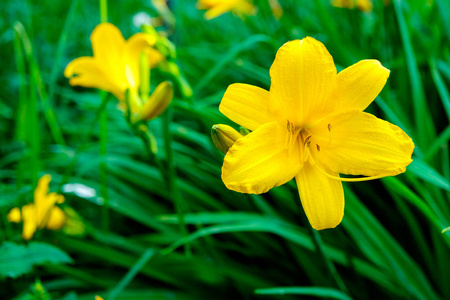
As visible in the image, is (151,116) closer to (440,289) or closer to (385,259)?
(385,259)

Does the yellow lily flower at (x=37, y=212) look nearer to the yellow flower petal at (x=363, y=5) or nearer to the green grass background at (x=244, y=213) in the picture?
the green grass background at (x=244, y=213)

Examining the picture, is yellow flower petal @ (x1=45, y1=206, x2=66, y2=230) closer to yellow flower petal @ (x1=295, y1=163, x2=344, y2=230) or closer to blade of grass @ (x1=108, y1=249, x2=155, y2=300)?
blade of grass @ (x1=108, y1=249, x2=155, y2=300)

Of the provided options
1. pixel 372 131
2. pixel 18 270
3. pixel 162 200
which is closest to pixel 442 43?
pixel 372 131

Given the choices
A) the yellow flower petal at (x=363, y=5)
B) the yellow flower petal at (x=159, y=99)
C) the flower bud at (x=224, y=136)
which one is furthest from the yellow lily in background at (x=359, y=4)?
the flower bud at (x=224, y=136)

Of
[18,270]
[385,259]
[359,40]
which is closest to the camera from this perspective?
[18,270]

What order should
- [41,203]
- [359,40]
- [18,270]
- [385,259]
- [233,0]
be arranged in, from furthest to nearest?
A: [233,0]
[359,40]
[41,203]
[385,259]
[18,270]

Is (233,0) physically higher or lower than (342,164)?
higher

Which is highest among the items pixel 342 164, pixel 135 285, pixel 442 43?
pixel 442 43

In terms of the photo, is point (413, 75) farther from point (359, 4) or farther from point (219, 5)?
point (219, 5)
